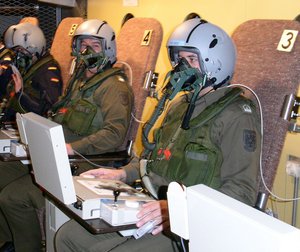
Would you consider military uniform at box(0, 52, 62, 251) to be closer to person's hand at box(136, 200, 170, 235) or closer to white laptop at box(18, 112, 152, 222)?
white laptop at box(18, 112, 152, 222)

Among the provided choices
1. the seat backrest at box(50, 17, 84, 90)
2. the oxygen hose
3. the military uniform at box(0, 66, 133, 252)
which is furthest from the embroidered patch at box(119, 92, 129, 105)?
the seat backrest at box(50, 17, 84, 90)

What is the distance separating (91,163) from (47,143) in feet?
2.55

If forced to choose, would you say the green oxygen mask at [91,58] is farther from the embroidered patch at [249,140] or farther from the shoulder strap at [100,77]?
the embroidered patch at [249,140]

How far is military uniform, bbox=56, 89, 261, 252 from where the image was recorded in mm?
1380

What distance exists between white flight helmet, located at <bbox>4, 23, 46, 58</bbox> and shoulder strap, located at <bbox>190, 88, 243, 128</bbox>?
1881mm

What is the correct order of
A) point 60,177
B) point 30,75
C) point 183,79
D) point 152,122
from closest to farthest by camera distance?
1. point 60,177
2. point 183,79
3. point 152,122
4. point 30,75

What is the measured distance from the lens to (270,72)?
65.2 inches

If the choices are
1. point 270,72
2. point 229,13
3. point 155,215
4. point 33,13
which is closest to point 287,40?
point 270,72

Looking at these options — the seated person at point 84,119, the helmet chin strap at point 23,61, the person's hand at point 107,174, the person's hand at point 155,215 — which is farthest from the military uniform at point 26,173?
the person's hand at point 155,215

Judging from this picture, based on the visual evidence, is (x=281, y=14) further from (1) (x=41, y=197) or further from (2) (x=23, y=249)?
(2) (x=23, y=249)

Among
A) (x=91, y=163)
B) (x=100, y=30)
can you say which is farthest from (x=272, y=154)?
(x=100, y=30)

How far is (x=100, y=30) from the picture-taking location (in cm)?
237

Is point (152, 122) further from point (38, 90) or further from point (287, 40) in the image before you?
point (38, 90)

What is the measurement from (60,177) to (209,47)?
2.30ft
